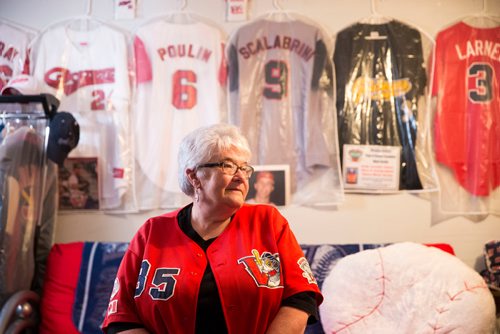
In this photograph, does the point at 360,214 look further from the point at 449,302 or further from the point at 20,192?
the point at 20,192

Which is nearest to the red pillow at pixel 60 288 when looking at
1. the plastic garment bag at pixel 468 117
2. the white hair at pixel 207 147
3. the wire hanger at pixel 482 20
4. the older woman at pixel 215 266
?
the older woman at pixel 215 266

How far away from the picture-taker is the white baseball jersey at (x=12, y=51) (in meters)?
2.56

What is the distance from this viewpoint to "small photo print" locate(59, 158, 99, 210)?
247 centimetres

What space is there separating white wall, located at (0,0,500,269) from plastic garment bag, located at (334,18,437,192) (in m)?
0.11

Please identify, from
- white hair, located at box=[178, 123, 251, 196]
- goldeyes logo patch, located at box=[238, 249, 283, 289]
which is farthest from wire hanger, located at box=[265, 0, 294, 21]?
goldeyes logo patch, located at box=[238, 249, 283, 289]

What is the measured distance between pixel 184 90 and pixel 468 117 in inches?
61.5

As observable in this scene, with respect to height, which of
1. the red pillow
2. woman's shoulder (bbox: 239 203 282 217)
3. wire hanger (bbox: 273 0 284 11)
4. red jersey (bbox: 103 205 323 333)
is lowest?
the red pillow

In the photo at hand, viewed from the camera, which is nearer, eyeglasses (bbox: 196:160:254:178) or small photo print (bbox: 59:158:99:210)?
eyeglasses (bbox: 196:160:254:178)

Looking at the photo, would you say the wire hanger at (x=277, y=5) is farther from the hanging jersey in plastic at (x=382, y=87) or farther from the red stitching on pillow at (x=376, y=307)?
the red stitching on pillow at (x=376, y=307)

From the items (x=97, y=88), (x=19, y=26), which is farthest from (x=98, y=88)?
(x=19, y=26)

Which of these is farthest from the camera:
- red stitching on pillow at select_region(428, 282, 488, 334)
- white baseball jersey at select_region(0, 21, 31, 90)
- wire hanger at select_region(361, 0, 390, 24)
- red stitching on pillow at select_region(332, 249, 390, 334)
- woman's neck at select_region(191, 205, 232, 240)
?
white baseball jersey at select_region(0, 21, 31, 90)

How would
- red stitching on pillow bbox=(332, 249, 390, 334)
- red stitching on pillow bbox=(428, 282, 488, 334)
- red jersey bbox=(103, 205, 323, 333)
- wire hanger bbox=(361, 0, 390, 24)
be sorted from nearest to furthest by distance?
1. red jersey bbox=(103, 205, 323, 333)
2. red stitching on pillow bbox=(428, 282, 488, 334)
3. red stitching on pillow bbox=(332, 249, 390, 334)
4. wire hanger bbox=(361, 0, 390, 24)

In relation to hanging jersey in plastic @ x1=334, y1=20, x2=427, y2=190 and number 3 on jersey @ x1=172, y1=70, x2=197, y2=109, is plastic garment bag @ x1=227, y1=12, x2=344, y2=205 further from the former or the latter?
number 3 on jersey @ x1=172, y1=70, x2=197, y2=109

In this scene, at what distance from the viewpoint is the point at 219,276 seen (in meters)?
1.36
